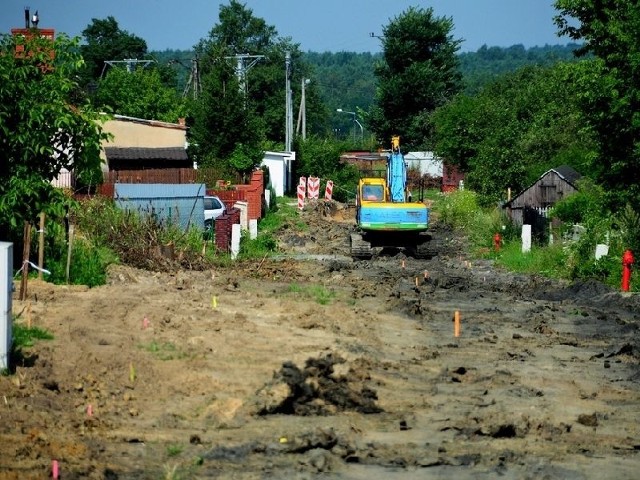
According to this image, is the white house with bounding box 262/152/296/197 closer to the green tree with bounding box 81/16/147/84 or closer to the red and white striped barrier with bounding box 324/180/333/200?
the red and white striped barrier with bounding box 324/180/333/200

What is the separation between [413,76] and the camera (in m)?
93.9

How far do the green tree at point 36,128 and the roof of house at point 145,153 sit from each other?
19.0 meters

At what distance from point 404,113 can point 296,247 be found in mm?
59745

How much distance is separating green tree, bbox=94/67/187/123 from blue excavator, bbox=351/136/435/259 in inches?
1351

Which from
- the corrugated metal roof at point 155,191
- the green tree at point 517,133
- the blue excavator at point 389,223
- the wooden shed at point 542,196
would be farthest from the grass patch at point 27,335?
the wooden shed at point 542,196

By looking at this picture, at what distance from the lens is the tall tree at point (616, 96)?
88.8 feet

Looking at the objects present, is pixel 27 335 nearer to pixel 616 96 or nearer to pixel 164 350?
pixel 164 350

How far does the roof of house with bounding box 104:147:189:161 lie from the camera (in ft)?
134

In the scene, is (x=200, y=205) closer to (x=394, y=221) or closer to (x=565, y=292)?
(x=394, y=221)

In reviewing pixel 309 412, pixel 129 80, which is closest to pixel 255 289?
pixel 309 412

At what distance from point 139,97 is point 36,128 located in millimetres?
53376

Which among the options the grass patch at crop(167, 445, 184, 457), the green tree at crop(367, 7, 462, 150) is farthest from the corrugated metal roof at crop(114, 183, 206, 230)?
the green tree at crop(367, 7, 462, 150)

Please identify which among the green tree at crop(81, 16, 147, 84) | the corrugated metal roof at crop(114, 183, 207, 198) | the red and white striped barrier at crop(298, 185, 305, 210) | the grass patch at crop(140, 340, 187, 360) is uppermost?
the green tree at crop(81, 16, 147, 84)

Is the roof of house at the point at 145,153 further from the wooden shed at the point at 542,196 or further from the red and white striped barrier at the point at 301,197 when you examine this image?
the wooden shed at the point at 542,196
